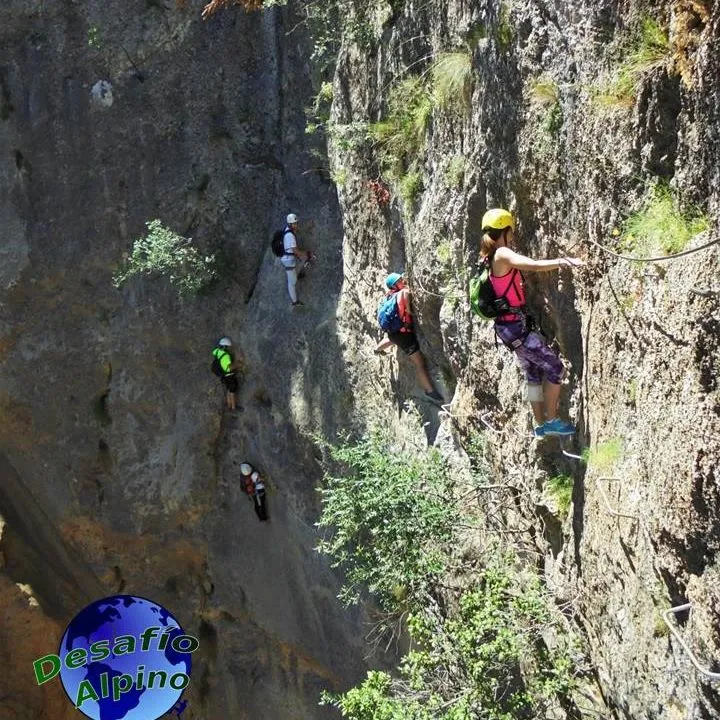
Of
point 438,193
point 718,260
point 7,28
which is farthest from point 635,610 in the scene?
point 7,28

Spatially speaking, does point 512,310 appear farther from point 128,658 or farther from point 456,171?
point 128,658

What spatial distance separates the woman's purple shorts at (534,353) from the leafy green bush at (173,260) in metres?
6.84

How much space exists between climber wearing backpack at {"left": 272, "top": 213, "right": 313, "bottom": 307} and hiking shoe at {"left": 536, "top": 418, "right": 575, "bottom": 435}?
555 cm

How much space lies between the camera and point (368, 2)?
28.2 feet

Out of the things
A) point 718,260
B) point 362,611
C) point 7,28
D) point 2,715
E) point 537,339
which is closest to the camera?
point 718,260

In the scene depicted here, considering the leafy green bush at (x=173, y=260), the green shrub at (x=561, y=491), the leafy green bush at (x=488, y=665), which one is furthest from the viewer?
the leafy green bush at (x=173, y=260)

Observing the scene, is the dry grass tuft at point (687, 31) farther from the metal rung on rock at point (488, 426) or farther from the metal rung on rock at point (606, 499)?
the metal rung on rock at point (488, 426)

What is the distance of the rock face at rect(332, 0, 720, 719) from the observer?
4254mm

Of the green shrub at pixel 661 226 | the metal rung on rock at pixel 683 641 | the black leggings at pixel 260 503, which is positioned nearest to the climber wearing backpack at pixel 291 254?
the black leggings at pixel 260 503

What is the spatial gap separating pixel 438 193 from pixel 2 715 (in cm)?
1223

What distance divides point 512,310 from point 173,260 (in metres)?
7.03

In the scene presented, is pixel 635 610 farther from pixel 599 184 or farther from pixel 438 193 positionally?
pixel 438 193

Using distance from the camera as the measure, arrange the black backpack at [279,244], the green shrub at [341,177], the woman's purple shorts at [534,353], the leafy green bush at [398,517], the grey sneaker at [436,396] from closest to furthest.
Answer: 1. the woman's purple shorts at [534,353]
2. the leafy green bush at [398,517]
3. the grey sneaker at [436,396]
4. the green shrub at [341,177]
5. the black backpack at [279,244]

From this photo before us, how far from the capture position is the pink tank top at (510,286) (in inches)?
228
